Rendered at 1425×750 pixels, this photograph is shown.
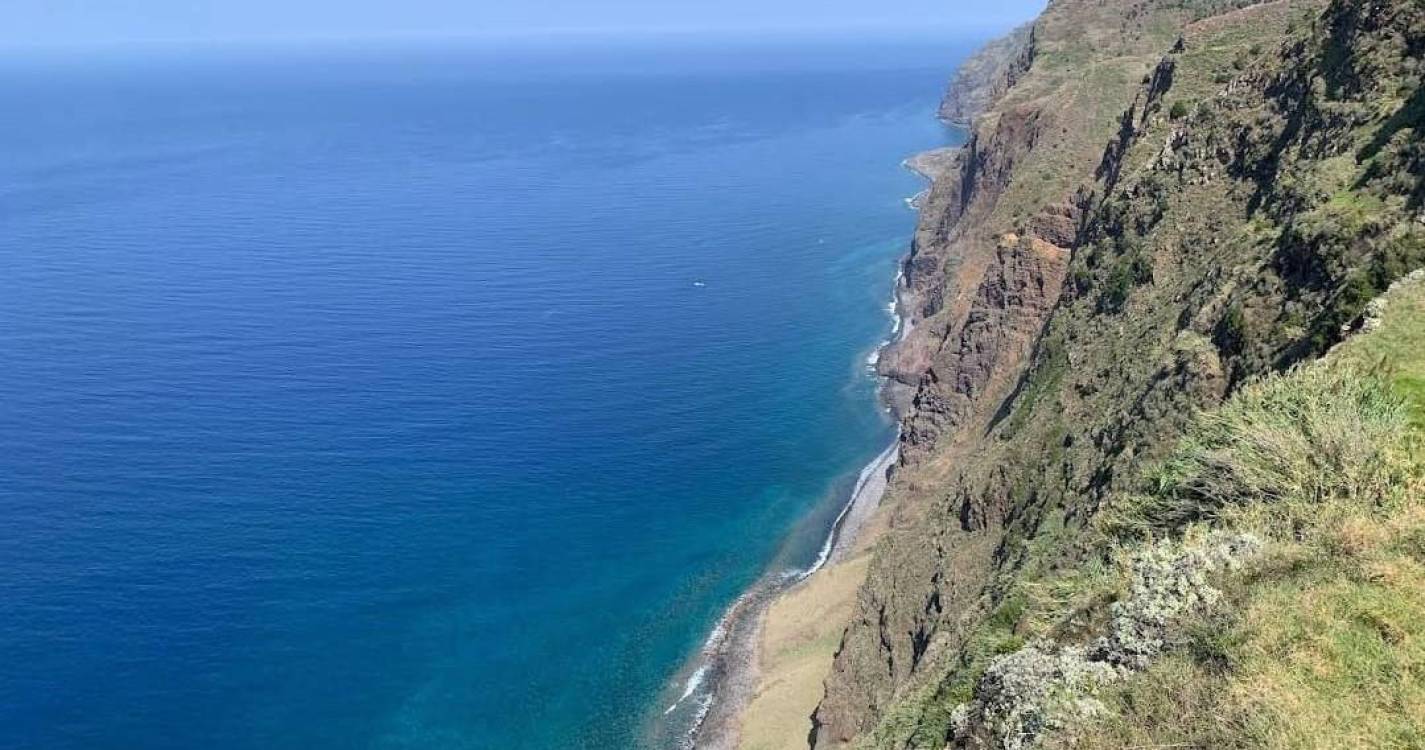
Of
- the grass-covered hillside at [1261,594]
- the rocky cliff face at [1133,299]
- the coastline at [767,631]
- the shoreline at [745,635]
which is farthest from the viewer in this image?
the shoreline at [745,635]

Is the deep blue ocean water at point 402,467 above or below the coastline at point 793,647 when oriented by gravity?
above

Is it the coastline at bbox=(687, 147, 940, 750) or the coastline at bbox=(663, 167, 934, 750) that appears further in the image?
the coastline at bbox=(663, 167, 934, 750)

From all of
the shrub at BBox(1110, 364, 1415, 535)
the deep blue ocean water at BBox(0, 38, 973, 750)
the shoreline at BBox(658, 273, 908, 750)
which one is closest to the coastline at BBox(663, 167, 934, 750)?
the shoreline at BBox(658, 273, 908, 750)

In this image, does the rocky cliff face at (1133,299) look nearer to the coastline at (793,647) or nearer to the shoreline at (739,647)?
the coastline at (793,647)

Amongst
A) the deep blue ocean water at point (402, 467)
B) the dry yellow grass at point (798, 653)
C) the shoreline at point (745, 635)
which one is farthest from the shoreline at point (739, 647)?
the deep blue ocean water at point (402, 467)

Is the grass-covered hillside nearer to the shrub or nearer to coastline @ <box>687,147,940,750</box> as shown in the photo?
the shrub

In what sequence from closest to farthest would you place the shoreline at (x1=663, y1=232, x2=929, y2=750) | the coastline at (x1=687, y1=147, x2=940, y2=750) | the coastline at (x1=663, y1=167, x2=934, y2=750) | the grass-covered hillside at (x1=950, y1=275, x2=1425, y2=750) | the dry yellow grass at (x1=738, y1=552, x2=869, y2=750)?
the grass-covered hillside at (x1=950, y1=275, x2=1425, y2=750)
the dry yellow grass at (x1=738, y1=552, x2=869, y2=750)
the coastline at (x1=687, y1=147, x2=940, y2=750)
the coastline at (x1=663, y1=167, x2=934, y2=750)
the shoreline at (x1=663, y1=232, x2=929, y2=750)

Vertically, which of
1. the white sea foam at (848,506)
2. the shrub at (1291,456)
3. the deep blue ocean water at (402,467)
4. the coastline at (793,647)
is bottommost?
the white sea foam at (848,506)
